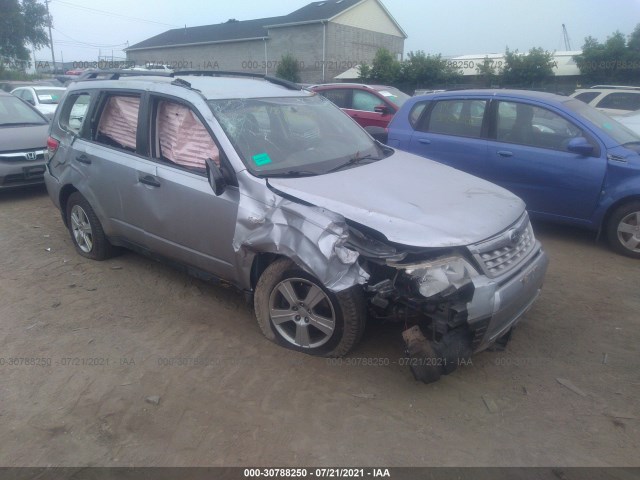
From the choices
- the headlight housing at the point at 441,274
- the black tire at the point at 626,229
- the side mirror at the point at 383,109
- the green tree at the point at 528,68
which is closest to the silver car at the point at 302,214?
the headlight housing at the point at 441,274

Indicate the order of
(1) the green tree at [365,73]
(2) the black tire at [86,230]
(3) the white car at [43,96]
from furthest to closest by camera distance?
(1) the green tree at [365,73], (3) the white car at [43,96], (2) the black tire at [86,230]

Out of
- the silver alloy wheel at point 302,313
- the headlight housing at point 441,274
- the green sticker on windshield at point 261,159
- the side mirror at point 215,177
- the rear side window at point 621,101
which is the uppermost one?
the rear side window at point 621,101

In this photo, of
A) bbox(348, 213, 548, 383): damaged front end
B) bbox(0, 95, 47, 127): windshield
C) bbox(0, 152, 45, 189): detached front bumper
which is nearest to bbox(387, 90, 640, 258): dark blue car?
bbox(348, 213, 548, 383): damaged front end

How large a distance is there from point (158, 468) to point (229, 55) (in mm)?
39660

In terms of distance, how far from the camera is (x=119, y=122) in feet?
15.6

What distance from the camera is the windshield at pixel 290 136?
3857 millimetres

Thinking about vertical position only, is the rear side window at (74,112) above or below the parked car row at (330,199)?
above

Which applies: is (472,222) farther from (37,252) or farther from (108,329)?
(37,252)

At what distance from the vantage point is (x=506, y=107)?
611 cm

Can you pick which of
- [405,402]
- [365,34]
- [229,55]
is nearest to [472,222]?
[405,402]

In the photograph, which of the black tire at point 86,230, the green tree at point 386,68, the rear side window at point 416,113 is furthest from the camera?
the green tree at point 386,68

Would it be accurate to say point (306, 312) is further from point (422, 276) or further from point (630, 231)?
point (630, 231)

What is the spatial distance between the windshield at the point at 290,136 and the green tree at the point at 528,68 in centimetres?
2088

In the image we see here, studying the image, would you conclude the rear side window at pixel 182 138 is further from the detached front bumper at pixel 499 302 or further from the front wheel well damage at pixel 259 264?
the detached front bumper at pixel 499 302
